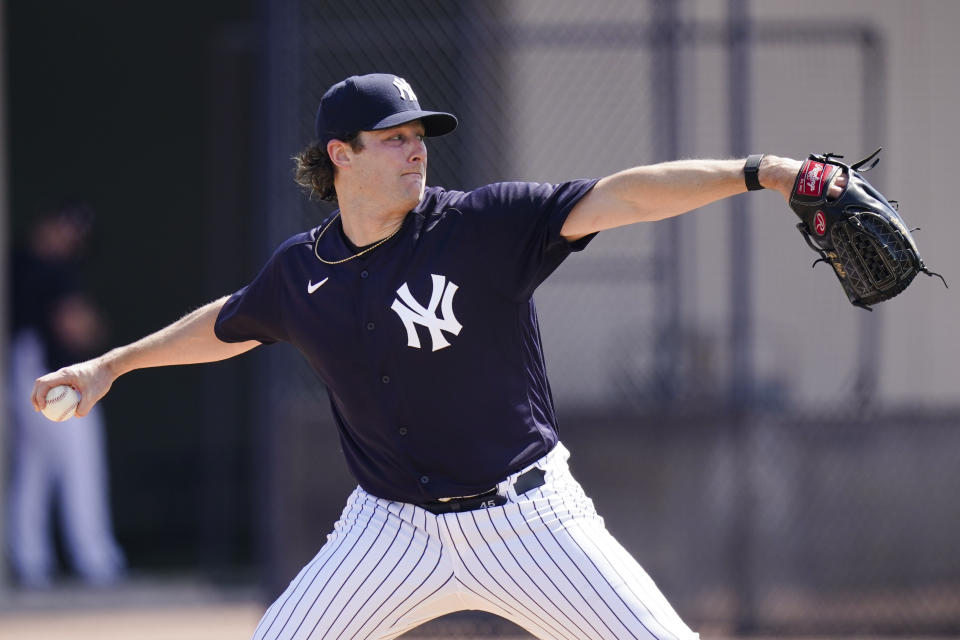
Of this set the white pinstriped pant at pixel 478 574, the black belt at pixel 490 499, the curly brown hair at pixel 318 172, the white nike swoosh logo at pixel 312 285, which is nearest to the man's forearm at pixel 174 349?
the white nike swoosh logo at pixel 312 285

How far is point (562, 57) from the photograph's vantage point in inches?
303

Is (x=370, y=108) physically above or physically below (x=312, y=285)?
above

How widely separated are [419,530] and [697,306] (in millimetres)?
4012

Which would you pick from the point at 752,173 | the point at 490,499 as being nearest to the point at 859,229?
the point at 752,173

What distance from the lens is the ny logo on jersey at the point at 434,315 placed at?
3525 millimetres

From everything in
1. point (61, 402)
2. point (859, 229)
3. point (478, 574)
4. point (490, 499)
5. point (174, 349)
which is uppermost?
point (859, 229)

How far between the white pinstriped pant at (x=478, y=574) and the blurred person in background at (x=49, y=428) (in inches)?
199

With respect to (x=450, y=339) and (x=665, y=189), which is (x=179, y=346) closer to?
(x=450, y=339)

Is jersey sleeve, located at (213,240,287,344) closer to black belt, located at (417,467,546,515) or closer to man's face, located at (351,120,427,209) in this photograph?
man's face, located at (351,120,427,209)

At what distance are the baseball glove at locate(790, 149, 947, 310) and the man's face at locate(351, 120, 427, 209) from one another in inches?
41.1

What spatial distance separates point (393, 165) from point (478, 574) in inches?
44.5

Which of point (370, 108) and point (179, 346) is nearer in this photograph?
point (370, 108)

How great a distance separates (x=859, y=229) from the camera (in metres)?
3.12

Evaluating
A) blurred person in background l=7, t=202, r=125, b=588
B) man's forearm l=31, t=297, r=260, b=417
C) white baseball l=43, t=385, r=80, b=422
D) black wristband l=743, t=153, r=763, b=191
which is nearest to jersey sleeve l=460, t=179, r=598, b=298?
black wristband l=743, t=153, r=763, b=191
